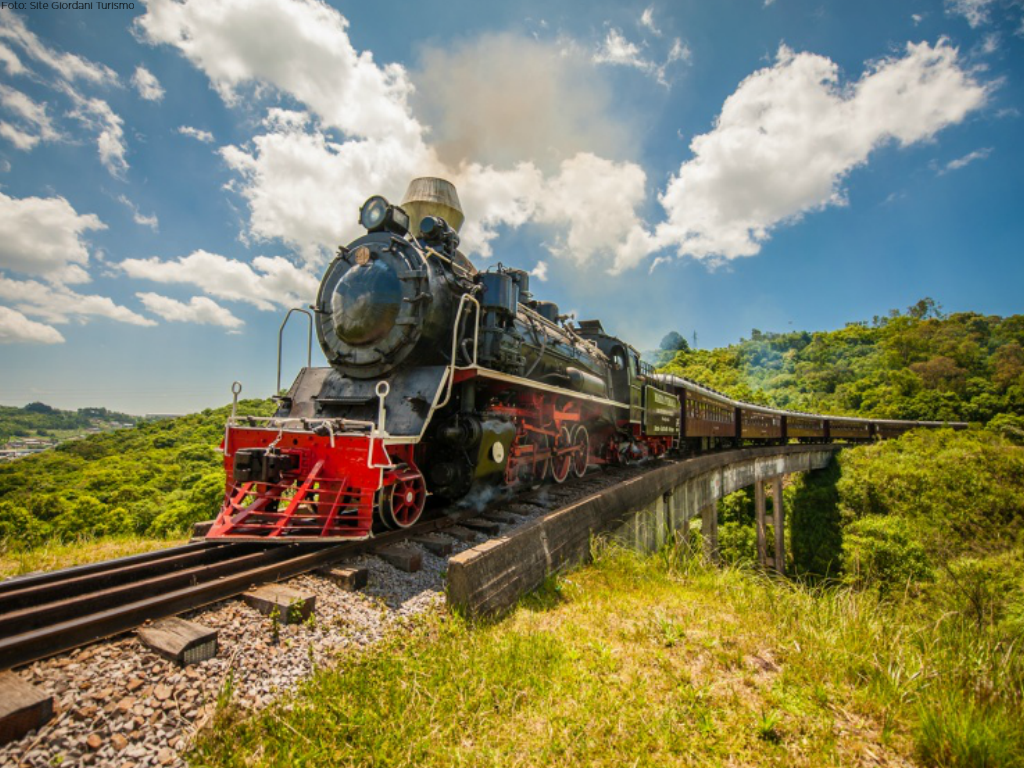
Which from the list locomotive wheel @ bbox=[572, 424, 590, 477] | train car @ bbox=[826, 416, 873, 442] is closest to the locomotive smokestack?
locomotive wheel @ bbox=[572, 424, 590, 477]

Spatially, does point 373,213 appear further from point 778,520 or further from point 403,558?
point 778,520

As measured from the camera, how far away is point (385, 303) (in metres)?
5.78

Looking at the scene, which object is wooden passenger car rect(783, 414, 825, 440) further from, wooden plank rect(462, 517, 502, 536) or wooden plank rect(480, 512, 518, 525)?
wooden plank rect(462, 517, 502, 536)

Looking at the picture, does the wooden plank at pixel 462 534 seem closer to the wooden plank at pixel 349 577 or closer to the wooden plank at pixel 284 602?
the wooden plank at pixel 349 577

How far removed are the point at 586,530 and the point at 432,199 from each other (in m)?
8.25

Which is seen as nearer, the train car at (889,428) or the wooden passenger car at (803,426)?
the wooden passenger car at (803,426)

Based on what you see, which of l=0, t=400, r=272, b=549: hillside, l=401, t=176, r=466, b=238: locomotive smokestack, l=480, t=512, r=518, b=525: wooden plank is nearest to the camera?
l=480, t=512, r=518, b=525: wooden plank

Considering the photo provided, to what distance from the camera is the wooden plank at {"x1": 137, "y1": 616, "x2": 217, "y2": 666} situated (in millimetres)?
2393

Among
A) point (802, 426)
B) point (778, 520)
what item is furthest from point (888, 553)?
point (802, 426)

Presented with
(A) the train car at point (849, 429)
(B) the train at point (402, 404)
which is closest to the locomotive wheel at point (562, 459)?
(B) the train at point (402, 404)

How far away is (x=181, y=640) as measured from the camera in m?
2.45

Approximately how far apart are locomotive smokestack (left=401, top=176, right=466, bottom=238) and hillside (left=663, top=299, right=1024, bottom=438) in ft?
150

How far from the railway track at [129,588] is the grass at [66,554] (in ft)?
5.14

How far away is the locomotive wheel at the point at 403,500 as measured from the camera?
477 cm
